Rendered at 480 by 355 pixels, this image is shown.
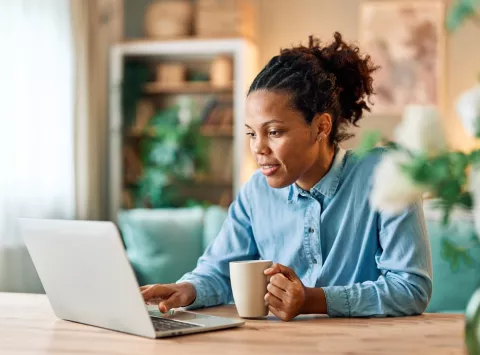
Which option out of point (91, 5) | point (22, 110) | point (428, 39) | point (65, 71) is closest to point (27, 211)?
point (22, 110)

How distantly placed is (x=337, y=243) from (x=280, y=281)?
324 mm

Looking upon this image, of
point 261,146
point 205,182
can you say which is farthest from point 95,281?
point 205,182

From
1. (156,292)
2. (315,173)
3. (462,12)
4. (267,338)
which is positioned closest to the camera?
(462,12)

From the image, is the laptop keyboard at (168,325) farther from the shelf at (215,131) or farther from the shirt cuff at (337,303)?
the shelf at (215,131)

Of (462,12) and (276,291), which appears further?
(276,291)

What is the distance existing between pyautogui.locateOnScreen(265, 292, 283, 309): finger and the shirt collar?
1.31 ft

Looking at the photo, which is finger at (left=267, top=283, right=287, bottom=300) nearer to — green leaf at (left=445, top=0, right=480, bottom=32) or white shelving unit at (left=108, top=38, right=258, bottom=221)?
green leaf at (left=445, top=0, right=480, bottom=32)

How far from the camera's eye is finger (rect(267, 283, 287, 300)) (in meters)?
1.37

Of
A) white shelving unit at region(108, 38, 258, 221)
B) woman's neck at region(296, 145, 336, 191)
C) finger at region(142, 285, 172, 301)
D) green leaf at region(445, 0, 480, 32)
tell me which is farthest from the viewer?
white shelving unit at region(108, 38, 258, 221)

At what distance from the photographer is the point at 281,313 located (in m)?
1.37

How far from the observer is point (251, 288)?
1.39 metres

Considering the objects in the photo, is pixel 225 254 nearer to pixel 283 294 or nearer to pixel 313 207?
pixel 313 207

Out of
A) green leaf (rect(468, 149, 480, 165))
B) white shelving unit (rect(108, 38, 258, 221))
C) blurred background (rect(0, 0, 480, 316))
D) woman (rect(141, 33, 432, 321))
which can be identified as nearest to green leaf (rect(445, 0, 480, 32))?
green leaf (rect(468, 149, 480, 165))

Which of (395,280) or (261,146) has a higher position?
(261,146)
